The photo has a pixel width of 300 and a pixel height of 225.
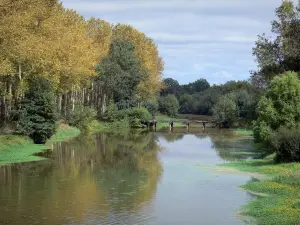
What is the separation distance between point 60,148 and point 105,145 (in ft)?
18.3

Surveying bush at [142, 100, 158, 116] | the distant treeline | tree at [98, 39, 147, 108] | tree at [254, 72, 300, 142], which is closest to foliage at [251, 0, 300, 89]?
tree at [254, 72, 300, 142]

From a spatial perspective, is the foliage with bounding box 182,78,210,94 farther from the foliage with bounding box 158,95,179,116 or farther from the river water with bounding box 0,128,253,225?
the river water with bounding box 0,128,253,225

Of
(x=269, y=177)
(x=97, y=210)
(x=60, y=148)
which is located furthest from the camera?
(x=60, y=148)

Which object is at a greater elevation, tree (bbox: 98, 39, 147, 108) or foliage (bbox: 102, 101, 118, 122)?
tree (bbox: 98, 39, 147, 108)

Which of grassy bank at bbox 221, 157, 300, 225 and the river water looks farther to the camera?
the river water

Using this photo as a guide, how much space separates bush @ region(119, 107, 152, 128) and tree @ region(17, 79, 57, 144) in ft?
104

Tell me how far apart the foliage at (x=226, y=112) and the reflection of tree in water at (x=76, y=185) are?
4133cm

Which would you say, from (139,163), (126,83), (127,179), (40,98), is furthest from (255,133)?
(126,83)

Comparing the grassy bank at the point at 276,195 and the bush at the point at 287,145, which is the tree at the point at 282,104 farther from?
the grassy bank at the point at 276,195

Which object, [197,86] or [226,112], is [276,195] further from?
[197,86]

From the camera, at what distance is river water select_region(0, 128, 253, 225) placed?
623 inches

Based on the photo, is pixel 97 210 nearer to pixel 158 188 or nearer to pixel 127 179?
pixel 158 188

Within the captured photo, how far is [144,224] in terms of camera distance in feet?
48.9

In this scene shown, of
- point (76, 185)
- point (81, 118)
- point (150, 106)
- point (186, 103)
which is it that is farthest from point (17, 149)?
point (186, 103)
